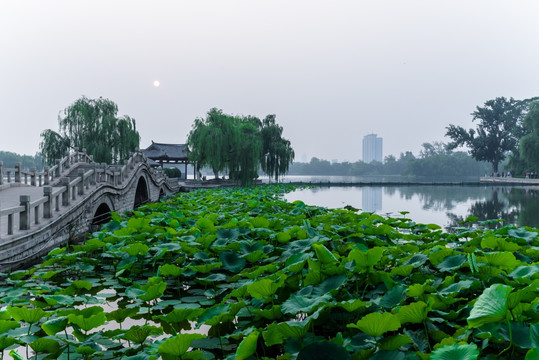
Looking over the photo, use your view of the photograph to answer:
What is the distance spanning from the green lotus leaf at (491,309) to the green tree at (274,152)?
25.7m

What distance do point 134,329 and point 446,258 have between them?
1914 millimetres

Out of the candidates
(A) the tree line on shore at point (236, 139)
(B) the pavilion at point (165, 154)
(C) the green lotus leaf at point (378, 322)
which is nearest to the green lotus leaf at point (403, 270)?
(C) the green lotus leaf at point (378, 322)

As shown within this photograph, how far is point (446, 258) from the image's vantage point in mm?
2488

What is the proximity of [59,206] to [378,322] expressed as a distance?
737 cm

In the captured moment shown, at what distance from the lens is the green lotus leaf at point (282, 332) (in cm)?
151

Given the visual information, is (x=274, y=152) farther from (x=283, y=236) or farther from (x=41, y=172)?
(x=283, y=236)

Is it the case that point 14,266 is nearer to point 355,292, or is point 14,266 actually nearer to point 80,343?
point 80,343

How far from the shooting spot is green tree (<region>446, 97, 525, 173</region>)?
43406 millimetres

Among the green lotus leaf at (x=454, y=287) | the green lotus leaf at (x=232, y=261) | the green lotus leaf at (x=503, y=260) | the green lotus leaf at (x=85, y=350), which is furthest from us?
the green lotus leaf at (x=232, y=261)

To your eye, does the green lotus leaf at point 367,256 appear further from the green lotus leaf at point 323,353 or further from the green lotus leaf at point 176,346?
the green lotus leaf at point 176,346

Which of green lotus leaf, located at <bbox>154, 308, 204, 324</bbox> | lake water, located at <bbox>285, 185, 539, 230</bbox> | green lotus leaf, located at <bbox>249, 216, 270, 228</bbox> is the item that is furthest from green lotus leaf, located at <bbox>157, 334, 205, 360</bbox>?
lake water, located at <bbox>285, 185, 539, 230</bbox>

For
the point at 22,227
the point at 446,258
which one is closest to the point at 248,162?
the point at 22,227

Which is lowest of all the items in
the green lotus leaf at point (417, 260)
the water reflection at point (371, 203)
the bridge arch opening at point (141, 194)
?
the water reflection at point (371, 203)

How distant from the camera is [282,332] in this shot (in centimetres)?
154
